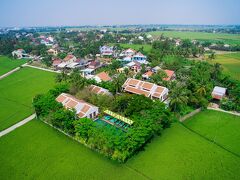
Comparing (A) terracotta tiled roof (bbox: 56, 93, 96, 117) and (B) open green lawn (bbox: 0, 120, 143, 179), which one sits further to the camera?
(A) terracotta tiled roof (bbox: 56, 93, 96, 117)

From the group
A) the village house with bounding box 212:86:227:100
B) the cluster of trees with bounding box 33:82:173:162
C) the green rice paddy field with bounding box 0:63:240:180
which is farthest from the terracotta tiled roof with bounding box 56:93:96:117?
the village house with bounding box 212:86:227:100

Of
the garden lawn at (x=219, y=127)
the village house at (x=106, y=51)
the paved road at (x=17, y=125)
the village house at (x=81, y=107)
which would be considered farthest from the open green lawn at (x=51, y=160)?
the village house at (x=106, y=51)

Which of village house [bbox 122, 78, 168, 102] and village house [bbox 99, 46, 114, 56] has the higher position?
village house [bbox 122, 78, 168, 102]

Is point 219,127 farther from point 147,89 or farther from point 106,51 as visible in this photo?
point 106,51

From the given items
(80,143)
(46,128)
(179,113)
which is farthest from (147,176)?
(46,128)

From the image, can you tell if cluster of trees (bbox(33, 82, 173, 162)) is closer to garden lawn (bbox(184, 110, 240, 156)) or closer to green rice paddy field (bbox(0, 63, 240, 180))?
green rice paddy field (bbox(0, 63, 240, 180))

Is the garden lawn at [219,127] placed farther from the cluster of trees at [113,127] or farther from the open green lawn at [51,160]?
the open green lawn at [51,160]

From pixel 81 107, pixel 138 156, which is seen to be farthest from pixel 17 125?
pixel 138 156
